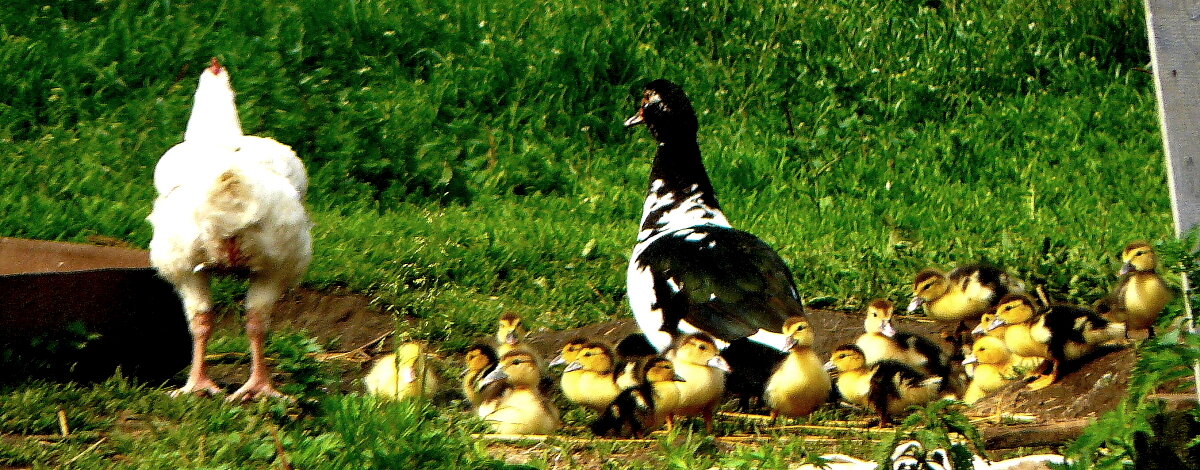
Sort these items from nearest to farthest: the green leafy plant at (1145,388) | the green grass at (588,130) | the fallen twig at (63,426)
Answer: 1. the green leafy plant at (1145,388)
2. the fallen twig at (63,426)
3. the green grass at (588,130)

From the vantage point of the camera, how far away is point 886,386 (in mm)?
5629

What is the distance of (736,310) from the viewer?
19.1 ft

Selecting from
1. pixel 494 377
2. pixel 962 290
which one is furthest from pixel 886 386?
pixel 494 377

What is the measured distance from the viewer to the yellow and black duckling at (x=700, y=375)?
17.7ft

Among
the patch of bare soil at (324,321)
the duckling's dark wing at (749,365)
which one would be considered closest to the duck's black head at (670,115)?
the patch of bare soil at (324,321)

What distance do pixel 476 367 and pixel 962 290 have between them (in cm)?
238

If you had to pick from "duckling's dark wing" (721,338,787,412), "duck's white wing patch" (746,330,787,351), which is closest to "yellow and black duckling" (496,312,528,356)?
"duckling's dark wing" (721,338,787,412)

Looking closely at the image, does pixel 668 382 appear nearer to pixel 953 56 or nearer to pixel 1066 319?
pixel 1066 319

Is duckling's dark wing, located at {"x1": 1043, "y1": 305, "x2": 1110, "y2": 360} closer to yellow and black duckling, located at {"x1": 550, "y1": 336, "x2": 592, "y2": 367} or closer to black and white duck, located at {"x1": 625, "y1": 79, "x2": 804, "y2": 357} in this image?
black and white duck, located at {"x1": 625, "y1": 79, "x2": 804, "y2": 357}

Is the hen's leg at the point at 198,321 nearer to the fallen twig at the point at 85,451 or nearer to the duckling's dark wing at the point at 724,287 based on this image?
the fallen twig at the point at 85,451

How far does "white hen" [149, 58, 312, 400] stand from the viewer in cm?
495

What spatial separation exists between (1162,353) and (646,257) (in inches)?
129

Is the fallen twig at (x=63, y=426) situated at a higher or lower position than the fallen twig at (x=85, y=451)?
lower

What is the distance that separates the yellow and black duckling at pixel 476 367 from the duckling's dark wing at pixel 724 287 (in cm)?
75
